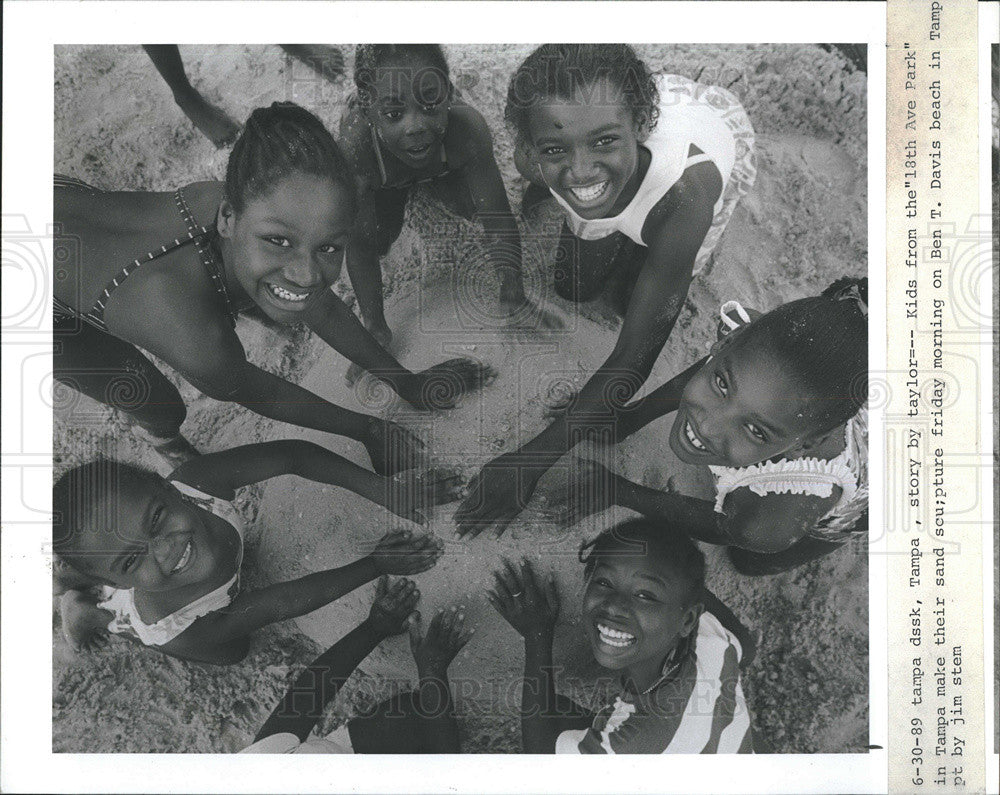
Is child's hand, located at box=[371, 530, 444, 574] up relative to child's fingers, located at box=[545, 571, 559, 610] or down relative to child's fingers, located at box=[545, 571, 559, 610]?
up

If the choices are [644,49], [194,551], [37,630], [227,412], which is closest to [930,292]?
[644,49]

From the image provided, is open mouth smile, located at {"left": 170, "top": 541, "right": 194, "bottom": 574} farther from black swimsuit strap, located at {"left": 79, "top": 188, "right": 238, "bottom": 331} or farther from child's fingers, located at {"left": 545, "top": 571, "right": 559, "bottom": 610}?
child's fingers, located at {"left": 545, "top": 571, "right": 559, "bottom": 610}

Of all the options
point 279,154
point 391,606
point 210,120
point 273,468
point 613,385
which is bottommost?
point 391,606

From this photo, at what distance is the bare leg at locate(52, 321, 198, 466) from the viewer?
11.5 ft

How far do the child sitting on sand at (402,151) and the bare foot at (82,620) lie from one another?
139 centimetres

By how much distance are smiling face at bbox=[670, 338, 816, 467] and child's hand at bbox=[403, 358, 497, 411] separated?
0.71m

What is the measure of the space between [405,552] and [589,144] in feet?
5.18

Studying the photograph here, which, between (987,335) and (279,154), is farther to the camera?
(987,335)

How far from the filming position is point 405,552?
3545mm

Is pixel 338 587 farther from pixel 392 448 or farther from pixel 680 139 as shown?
pixel 680 139

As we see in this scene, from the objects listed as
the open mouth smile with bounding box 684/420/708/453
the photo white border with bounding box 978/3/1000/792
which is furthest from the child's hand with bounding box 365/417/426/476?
the photo white border with bounding box 978/3/1000/792

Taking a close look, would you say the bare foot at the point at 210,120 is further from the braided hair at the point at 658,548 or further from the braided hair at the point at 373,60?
the braided hair at the point at 658,548

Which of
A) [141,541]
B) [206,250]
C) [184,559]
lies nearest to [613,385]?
[206,250]

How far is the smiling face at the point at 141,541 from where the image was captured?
3508 mm
